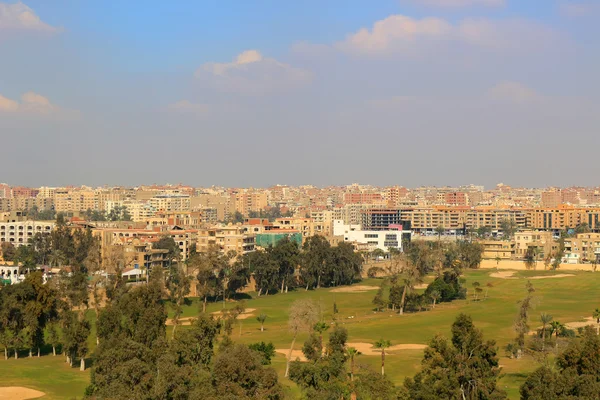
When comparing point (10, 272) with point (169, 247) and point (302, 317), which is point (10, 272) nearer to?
point (169, 247)

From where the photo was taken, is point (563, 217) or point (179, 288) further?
point (563, 217)

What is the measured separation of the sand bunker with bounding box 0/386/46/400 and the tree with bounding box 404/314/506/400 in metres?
20.0

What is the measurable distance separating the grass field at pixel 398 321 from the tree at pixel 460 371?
21.5 feet

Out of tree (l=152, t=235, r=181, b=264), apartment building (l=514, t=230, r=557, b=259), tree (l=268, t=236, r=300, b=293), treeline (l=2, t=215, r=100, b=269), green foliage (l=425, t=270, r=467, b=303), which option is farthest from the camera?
apartment building (l=514, t=230, r=557, b=259)

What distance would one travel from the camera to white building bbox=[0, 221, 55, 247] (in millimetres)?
127750

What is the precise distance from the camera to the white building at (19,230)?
12775 centimetres

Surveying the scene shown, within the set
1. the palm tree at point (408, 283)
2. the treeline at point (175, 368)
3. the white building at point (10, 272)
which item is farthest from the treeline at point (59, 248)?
the treeline at point (175, 368)

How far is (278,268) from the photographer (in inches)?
3698

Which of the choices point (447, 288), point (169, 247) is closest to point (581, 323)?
point (447, 288)

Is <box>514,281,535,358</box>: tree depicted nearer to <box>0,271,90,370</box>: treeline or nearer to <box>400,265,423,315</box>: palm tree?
<box>400,265,423,315</box>: palm tree

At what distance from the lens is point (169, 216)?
155250 millimetres

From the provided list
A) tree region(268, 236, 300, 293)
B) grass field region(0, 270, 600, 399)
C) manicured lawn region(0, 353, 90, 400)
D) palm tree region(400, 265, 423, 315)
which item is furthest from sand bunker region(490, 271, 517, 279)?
manicured lawn region(0, 353, 90, 400)

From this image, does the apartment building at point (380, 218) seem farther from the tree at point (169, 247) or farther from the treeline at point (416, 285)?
the tree at point (169, 247)

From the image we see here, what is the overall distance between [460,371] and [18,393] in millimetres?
23489
